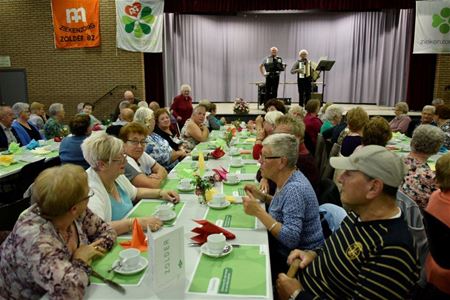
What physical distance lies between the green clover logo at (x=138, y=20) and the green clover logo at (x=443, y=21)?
7.25m

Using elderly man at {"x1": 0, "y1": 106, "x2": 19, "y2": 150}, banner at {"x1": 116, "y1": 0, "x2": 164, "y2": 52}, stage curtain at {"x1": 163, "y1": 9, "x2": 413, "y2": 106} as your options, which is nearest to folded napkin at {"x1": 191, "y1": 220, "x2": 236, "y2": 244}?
elderly man at {"x1": 0, "y1": 106, "x2": 19, "y2": 150}

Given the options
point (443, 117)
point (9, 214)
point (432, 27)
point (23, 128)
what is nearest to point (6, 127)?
point (23, 128)

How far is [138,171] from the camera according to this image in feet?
10.6

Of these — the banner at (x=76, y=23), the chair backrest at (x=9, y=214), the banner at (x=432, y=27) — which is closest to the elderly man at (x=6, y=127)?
the chair backrest at (x=9, y=214)

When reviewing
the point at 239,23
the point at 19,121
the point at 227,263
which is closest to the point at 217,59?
the point at 239,23

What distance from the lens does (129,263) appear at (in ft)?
5.82

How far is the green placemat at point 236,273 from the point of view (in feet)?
5.37

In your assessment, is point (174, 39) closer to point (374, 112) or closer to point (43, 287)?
point (374, 112)

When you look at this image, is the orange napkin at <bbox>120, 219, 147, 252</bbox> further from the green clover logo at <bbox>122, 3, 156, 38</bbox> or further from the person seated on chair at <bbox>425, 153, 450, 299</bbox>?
the green clover logo at <bbox>122, 3, 156, 38</bbox>

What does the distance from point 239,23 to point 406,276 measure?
14.7 metres

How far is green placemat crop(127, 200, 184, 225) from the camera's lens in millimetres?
2558

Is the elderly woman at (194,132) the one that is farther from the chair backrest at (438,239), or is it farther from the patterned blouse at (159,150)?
the chair backrest at (438,239)

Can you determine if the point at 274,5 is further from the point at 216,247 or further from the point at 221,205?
the point at 216,247

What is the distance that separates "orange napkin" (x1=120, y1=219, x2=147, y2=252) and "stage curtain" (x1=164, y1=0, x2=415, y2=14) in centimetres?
959
